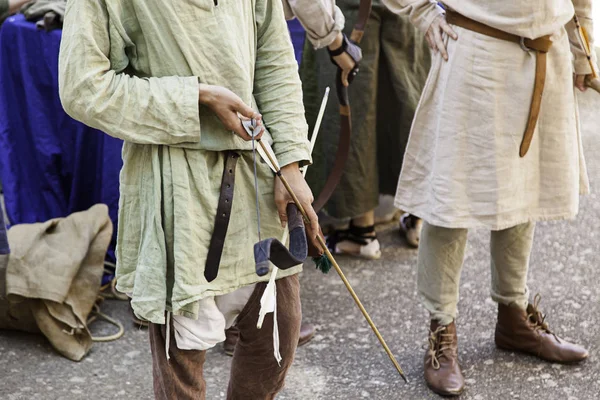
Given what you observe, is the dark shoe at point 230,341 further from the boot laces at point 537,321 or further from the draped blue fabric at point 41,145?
the boot laces at point 537,321

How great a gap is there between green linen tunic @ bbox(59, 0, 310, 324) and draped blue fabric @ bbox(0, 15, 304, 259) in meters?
1.75

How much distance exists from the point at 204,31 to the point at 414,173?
1245mm

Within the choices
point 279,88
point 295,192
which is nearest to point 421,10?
point 279,88

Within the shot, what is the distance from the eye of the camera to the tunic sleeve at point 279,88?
2023 mm

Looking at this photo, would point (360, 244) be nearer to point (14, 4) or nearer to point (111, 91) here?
point (14, 4)

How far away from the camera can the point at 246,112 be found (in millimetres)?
1841

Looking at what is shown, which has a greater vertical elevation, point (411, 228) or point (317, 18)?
point (317, 18)

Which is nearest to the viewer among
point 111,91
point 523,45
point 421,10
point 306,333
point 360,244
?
point 111,91

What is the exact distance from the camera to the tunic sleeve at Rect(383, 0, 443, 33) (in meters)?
2.81

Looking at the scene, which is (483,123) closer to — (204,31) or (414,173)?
(414,173)

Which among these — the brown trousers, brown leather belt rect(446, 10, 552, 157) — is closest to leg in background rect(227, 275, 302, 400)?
the brown trousers

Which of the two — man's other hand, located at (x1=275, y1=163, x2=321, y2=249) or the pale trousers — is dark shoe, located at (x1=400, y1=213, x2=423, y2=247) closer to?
the pale trousers

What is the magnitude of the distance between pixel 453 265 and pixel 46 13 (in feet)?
6.83

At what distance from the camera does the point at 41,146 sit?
3781mm
